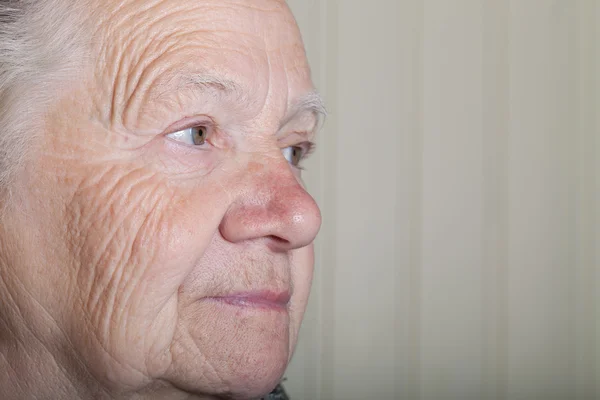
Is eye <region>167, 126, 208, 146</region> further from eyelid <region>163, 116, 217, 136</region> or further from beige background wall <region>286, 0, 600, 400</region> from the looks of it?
beige background wall <region>286, 0, 600, 400</region>

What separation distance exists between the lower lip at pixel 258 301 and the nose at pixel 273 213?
8 cm

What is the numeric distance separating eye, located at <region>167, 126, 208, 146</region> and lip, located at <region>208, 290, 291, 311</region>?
262mm

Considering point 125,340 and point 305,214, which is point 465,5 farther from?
point 125,340

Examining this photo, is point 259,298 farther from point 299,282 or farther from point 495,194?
point 495,194

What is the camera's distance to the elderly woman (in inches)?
41.3

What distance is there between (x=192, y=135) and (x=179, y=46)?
148 millimetres

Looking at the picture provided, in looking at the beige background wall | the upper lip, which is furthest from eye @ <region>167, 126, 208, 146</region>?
the beige background wall

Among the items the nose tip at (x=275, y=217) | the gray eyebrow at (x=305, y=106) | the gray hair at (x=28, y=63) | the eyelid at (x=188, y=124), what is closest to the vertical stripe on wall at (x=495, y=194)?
the gray eyebrow at (x=305, y=106)

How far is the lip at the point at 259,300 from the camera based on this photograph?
1.11 meters

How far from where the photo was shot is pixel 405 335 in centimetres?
238

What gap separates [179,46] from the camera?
109 cm

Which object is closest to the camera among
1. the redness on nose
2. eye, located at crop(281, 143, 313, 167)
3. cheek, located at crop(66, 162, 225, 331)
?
cheek, located at crop(66, 162, 225, 331)

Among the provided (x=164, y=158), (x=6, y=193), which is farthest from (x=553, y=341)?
(x=6, y=193)

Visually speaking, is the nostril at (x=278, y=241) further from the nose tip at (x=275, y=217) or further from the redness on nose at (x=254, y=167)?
the redness on nose at (x=254, y=167)
